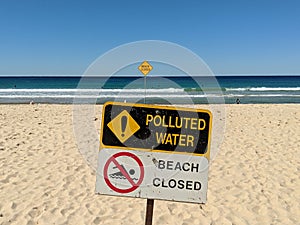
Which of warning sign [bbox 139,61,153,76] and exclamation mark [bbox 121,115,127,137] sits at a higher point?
warning sign [bbox 139,61,153,76]

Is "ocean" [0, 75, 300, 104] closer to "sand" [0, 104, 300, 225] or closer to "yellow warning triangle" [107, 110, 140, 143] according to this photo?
"yellow warning triangle" [107, 110, 140, 143]

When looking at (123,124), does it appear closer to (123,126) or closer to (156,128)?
(123,126)

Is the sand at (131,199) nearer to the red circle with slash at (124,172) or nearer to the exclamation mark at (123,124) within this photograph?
the red circle with slash at (124,172)

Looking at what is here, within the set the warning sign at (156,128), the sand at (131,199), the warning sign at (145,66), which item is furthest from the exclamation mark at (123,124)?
the sand at (131,199)

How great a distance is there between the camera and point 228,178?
448 cm

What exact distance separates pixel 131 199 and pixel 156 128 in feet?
7.65

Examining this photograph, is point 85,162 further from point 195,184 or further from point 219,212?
point 195,184

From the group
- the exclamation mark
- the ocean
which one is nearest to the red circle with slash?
the exclamation mark

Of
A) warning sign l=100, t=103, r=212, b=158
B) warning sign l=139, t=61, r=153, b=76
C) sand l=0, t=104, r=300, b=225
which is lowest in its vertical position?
sand l=0, t=104, r=300, b=225

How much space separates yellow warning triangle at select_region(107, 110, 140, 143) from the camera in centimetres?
165

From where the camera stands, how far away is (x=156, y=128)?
166 cm

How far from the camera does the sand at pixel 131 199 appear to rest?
3285 millimetres

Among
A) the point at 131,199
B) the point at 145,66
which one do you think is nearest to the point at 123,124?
the point at 145,66

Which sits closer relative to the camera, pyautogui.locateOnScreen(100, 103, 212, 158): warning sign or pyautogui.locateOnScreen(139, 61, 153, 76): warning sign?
pyautogui.locateOnScreen(100, 103, 212, 158): warning sign
